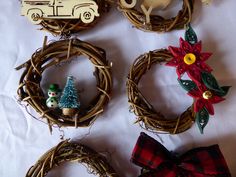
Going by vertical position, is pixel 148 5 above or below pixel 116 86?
above

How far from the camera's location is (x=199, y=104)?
2.51 feet

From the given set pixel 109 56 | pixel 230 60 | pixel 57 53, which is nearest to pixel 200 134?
pixel 230 60

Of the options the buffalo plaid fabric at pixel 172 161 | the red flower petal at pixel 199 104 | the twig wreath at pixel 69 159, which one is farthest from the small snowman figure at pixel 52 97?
the red flower petal at pixel 199 104

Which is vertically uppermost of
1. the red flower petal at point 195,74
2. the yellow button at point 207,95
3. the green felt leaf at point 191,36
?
the green felt leaf at point 191,36

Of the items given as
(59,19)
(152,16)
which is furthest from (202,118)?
(59,19)

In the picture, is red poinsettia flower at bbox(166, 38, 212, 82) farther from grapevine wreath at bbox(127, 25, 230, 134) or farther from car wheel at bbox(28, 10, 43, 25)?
car wheel at bbox(28, 10, 43, 25)

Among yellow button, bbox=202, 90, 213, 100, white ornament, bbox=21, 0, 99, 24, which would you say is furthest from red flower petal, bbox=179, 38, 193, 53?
white ornament, bbox=21, 0, 99, 24

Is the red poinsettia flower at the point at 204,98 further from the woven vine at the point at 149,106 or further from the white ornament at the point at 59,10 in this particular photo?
the white ornament at the point at 59,10

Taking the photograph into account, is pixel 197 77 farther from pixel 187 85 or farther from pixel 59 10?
pixel 59 10

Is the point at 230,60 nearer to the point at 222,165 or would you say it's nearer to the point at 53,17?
the point at 222,165

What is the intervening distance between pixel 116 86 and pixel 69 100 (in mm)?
130

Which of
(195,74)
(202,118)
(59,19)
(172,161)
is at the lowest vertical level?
(172,161)

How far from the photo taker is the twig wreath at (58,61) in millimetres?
776

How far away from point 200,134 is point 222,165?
94 mm
